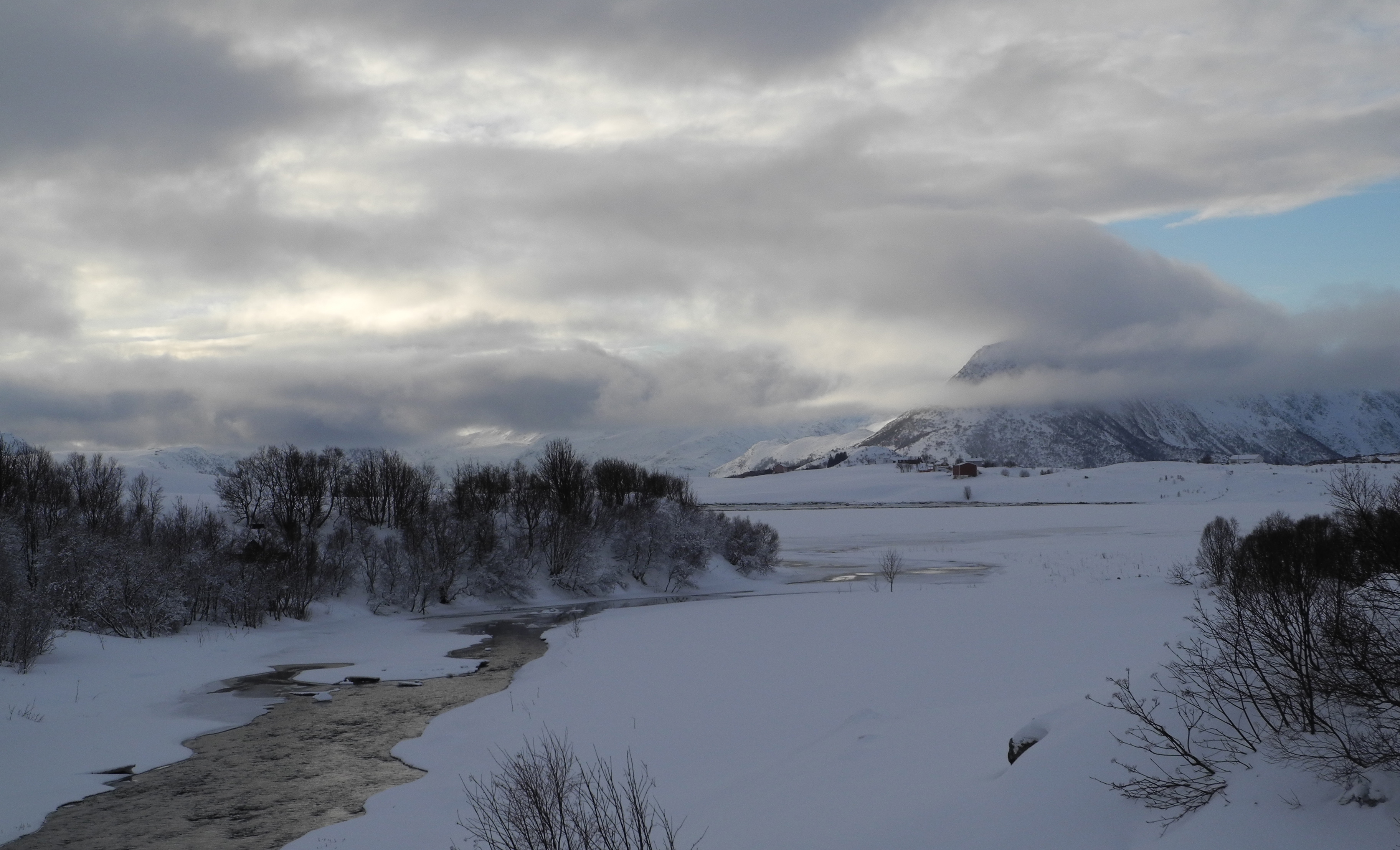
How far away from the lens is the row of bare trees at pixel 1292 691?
25.2 ft

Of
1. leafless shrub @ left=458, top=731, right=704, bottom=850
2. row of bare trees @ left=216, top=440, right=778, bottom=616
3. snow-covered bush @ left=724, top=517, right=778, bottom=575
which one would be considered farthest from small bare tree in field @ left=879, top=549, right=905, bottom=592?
leafless shrub @ left=458, top=731, right=704, bottom=850

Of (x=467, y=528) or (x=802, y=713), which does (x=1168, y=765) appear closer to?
(x=802, y=713)

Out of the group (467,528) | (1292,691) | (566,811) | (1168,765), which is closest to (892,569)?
(467,528)

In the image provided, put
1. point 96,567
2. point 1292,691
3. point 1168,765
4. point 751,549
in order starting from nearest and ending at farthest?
point 1292,691 < point 1168,765 < point 96,567 < point 751,549

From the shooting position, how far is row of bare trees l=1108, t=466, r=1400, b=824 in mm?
7684

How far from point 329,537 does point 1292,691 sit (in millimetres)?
52603

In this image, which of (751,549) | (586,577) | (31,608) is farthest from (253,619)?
(751,549)

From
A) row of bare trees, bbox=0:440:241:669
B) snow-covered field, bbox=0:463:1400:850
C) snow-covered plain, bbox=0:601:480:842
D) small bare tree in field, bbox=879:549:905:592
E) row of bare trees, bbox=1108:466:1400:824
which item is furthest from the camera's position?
small bare tree in field, bbox=879:549:905:592

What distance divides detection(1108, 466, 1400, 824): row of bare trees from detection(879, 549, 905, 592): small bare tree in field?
33101 millimetres

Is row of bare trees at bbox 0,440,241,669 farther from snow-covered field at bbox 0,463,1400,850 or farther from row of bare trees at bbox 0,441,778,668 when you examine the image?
snow-covered field at bbox 0,463,1400,850

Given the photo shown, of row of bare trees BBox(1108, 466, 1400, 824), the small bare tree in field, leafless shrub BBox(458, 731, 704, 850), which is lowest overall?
the small bare tree in field

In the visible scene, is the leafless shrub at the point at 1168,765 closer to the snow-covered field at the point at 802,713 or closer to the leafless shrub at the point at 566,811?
the snow-covered field at the point at 802,713

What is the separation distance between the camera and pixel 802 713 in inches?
765

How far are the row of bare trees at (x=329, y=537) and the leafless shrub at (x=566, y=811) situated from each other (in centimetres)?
1988
